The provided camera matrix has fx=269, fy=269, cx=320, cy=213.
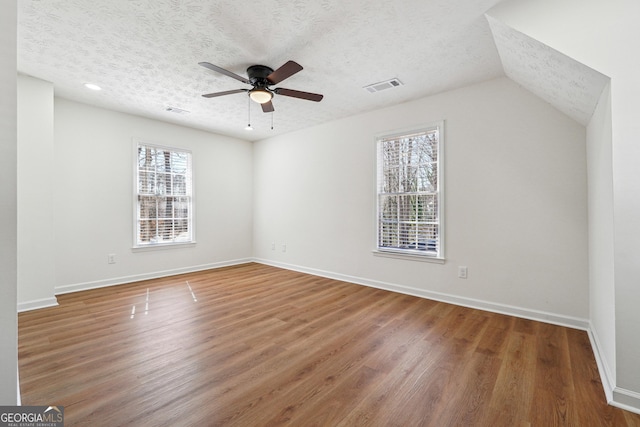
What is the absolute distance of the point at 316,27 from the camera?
2.35 metres

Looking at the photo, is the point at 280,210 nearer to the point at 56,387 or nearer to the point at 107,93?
the point at 107,93

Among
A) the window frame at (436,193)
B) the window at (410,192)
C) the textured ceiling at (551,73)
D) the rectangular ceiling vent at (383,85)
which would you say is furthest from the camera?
the window at (410,192)

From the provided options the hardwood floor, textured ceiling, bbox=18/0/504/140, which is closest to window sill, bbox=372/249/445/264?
the hardwood floor

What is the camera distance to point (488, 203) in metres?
3.29

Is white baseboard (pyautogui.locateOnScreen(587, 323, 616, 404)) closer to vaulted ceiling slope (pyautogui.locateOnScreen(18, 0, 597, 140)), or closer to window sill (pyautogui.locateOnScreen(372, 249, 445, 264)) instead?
window sill (pyautogui.locateOnScreen(372, 249, 445, 264))

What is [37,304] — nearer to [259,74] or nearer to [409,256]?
[259,74]

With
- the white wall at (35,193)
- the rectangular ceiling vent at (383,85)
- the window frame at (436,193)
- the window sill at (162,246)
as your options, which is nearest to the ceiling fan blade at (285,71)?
the rectangular ceiling vent at (383,85)

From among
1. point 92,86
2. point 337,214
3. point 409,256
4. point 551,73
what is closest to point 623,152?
point 551,73

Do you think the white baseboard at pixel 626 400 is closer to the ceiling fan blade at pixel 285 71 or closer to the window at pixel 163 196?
the ceiling fan blade at pixel 285 71

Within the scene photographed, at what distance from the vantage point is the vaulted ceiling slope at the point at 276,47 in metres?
2.15

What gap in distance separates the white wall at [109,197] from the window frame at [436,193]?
11.1 feet

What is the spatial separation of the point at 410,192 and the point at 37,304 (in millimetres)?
5088

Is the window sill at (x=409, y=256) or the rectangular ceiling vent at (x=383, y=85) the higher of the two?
the rectangular ceiling vent at (x=383, y=85)

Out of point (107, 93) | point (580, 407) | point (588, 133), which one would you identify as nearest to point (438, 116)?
point (588, 133)
